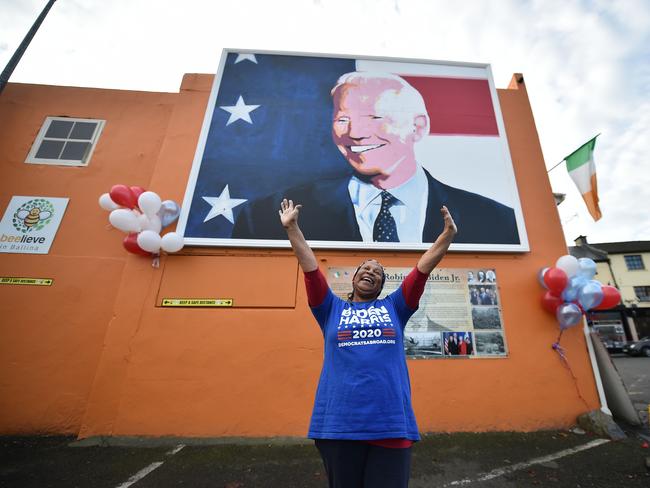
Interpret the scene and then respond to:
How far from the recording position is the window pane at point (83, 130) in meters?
6.31

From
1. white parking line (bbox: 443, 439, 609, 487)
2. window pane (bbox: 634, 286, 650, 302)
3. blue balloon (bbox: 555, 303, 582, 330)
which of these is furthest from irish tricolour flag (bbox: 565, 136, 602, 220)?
window pane (bbox: 634, 286, 650, 302)

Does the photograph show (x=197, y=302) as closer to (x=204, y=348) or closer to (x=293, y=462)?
(x=204, y=348)

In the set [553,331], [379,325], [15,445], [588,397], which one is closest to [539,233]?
[553,331]

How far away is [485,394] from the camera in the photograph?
457cm

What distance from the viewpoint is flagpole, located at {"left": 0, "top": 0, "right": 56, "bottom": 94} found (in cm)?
418

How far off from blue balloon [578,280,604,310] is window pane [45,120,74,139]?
9922 millimetres

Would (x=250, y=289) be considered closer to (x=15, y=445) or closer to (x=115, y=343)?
(x=115, y=343)

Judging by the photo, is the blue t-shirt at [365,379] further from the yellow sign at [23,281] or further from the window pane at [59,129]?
the window pane at [59,129]

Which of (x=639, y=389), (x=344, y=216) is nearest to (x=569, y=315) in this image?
(x=344, y=216)

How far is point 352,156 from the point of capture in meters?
5.93

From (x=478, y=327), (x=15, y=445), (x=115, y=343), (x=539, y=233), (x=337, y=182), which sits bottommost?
(x=15, y=445)

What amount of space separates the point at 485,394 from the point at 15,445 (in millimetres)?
6687

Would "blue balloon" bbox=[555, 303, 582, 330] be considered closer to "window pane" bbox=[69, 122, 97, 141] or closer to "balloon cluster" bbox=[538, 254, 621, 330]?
"balloon cluster" bbox=[538, 254, 621, 330]

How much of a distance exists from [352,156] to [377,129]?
2.70 feet
